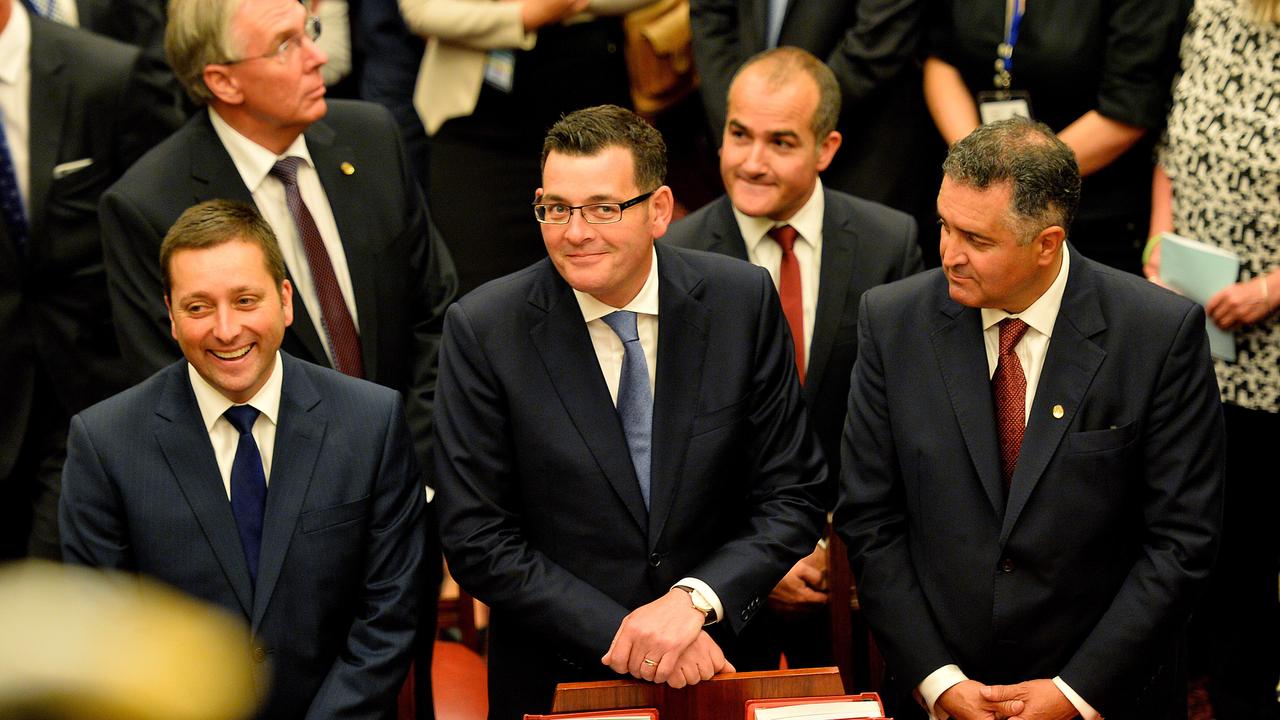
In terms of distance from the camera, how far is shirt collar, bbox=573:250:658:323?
316 cm

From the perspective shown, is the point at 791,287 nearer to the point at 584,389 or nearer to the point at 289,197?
the point at 584,389

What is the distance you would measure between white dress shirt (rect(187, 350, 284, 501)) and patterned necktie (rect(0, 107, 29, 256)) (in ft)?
3.86

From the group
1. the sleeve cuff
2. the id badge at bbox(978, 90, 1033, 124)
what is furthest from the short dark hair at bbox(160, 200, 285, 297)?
the id badge at bbox(978, 90, 1033, 124)

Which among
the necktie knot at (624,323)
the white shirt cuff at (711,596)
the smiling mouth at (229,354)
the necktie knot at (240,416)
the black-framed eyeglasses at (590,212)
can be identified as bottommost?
the white shirt cuff at (711,596)

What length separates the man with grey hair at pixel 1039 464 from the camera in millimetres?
3021

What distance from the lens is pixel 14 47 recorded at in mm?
3990

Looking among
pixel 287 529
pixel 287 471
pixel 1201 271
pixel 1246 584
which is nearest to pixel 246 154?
pixel 287 471

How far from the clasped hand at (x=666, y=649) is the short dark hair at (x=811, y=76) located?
150cm

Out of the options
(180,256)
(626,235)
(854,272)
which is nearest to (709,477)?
(626,235)

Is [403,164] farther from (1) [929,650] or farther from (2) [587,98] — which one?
(1) [929,650]

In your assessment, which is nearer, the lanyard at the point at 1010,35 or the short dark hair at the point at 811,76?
the short dark hair at the point at 811,76

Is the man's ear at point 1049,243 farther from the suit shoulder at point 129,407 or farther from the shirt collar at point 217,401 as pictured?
the suit shoulder at point 129,407

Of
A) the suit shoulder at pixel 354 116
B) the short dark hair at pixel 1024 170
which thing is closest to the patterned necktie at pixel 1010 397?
the short dark hair at pixel 1024 170

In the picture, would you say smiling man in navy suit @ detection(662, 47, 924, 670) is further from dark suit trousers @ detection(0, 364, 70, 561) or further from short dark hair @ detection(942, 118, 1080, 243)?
dark suit trousers @ detection(0, 364, 70, 561)
